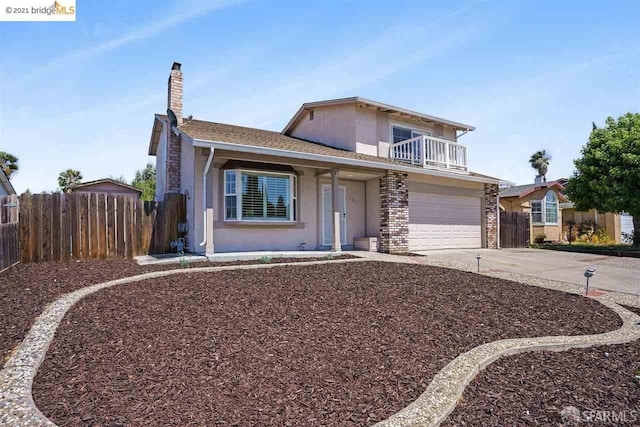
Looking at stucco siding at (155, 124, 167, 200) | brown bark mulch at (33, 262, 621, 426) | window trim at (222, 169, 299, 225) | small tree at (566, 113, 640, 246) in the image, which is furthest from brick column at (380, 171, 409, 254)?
small tree at (566, 113, 640, 246)

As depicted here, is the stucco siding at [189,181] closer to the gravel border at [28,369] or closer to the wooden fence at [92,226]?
the wooden fence at [92,226]

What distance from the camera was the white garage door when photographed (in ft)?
42.7

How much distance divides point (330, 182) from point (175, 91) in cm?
611

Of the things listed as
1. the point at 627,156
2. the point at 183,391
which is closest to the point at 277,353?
the point at 183,391

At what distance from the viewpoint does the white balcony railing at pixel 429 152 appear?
13.5 meters

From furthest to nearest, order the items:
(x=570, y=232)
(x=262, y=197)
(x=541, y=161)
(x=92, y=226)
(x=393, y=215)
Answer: (x=541, y=161) → (x=570, y=232) → (x=393, y=215) → (x=262, y=197) → (x=92, y=226)

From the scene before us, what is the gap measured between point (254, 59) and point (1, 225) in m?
6.91

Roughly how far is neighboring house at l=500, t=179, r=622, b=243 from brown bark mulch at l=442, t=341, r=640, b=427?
19937mm

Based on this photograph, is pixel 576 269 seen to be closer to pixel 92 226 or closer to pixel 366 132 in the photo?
pixel 366 132

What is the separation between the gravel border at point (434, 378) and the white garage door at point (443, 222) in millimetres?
7894

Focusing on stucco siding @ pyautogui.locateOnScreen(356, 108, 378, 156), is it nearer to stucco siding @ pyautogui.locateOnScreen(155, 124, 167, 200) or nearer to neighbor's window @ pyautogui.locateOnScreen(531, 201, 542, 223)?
stucco siding @ pyautogui.locateOnScreen(155, 124, 167, 200)

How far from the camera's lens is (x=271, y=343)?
11.8ft

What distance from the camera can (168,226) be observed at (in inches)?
401

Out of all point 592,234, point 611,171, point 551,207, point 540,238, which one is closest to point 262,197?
point 611,171
